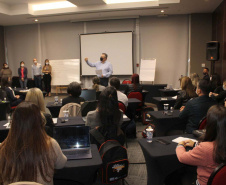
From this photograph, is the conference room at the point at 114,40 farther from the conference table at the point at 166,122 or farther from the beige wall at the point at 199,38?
the conference table at the point at 166,122

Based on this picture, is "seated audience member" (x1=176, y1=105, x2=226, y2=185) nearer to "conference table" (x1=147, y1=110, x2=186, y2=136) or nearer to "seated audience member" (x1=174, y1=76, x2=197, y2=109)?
"conference table" (x1=147, y1=110, x2=186, y2=136)

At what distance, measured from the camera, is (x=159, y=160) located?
2.11 meters

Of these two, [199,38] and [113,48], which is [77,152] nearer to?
[113,48]

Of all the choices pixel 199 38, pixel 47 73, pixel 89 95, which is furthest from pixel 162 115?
pixel 47 73

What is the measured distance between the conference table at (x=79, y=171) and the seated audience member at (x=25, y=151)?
35 centimetres

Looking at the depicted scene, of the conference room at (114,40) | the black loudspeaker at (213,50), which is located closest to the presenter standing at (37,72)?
the conference room at (114,40)

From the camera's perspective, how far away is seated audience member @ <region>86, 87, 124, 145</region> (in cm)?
257

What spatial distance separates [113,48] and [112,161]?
818cm

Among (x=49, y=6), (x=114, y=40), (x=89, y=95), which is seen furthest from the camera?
(x=114, y=40)

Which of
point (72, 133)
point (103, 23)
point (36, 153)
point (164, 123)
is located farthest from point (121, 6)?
point (36, 153)

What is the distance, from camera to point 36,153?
152cm

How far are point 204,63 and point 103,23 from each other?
4.54 metres

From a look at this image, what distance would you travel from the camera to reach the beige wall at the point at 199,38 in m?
9.42

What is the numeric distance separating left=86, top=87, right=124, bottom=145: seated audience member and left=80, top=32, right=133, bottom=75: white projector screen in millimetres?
7487
